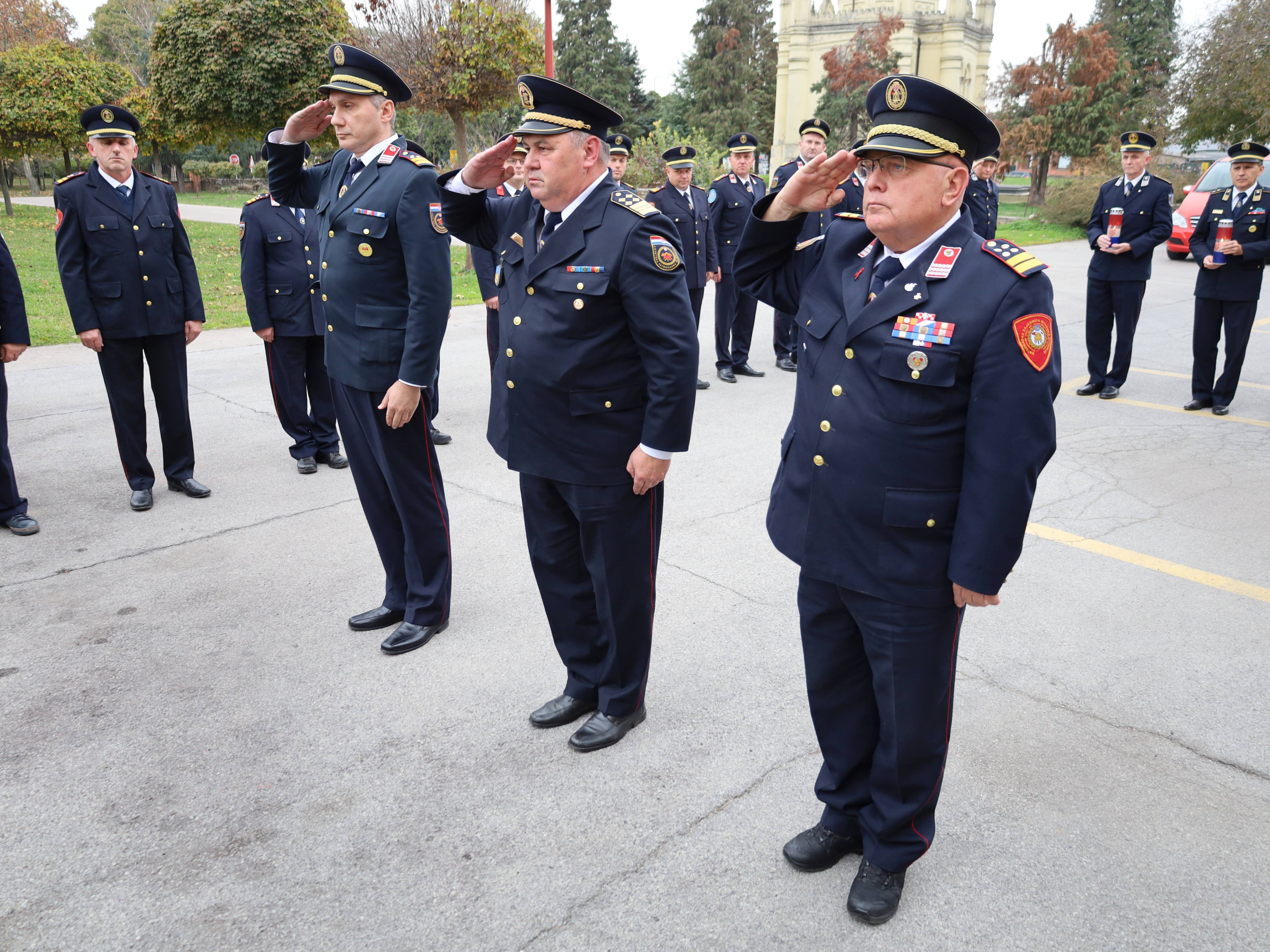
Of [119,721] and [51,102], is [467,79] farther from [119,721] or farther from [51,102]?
[119,721]

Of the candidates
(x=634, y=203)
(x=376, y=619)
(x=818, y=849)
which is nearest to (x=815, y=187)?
(x=634, y=203)

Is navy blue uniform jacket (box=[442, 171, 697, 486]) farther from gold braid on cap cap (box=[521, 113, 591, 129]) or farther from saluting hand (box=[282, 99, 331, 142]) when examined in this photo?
saluting hand (box=[282, 99, 331, 142])

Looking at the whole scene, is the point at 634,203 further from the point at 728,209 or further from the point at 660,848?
the point at 728,209

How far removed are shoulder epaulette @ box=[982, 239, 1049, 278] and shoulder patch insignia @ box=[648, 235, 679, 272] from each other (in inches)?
36.0

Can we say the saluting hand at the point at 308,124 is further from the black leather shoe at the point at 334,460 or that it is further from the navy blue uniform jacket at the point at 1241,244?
the navy blue uniform jacket at the point at 1241,244

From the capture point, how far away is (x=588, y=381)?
2.79 m

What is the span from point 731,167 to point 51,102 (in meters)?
17.2

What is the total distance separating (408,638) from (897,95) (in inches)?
106

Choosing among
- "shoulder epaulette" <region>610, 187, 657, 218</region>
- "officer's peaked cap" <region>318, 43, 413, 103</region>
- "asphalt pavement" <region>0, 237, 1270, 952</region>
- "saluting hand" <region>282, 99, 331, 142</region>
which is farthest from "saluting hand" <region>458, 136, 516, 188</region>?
"asphalt pavement" <region>0, 237, 1270, 952</region>

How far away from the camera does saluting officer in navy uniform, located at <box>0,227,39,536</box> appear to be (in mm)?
4801

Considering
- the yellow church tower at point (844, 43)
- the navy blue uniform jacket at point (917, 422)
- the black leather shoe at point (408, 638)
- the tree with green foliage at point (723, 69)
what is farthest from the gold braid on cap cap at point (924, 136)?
the yellow church tower at point (844, 43)

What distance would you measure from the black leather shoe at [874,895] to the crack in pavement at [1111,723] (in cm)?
124

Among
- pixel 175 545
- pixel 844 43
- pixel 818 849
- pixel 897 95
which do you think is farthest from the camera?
pixel 844 43

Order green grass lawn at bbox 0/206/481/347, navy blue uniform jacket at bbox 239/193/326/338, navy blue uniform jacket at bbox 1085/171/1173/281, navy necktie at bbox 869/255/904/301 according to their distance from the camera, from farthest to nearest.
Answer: green grass lawn at bbox 0/206/481/347, navy blue uniform jacket at bbox 1085/171/1173/281, navy blue uniform jacket at bbox 239/193/326/338, navy necktie at bbox 869/255/904/301
